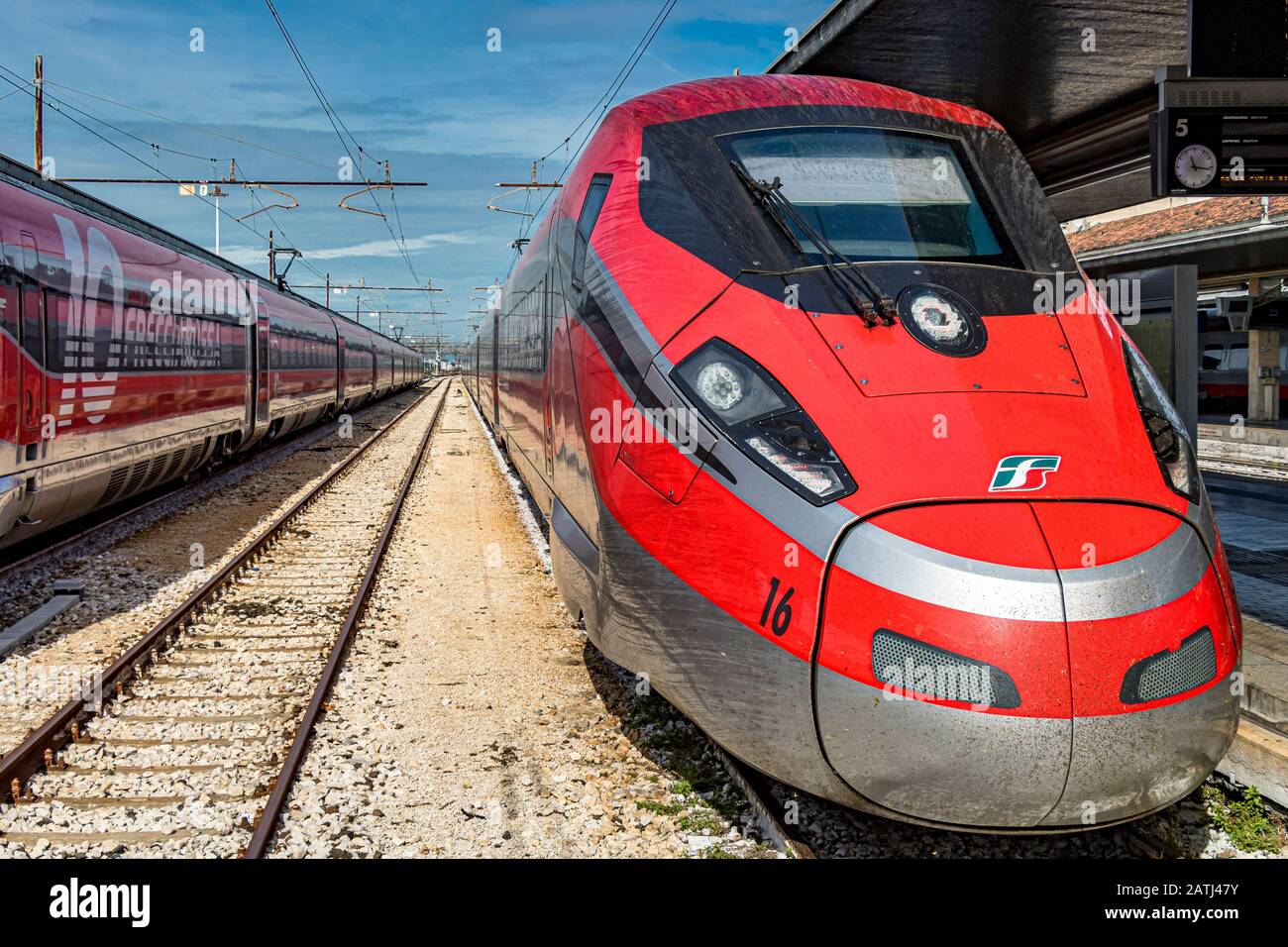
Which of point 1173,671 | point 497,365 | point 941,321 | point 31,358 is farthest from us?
point 497,365

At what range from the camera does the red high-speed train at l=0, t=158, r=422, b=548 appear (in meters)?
7.12

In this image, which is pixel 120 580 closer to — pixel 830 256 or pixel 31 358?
pixel 31 358

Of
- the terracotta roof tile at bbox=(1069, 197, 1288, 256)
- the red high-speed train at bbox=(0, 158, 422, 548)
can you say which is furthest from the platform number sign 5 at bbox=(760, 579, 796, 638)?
the terracotta roof tile at bbox=(1069, 197, 1288, 256)

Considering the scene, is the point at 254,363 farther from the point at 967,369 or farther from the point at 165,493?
the point at 967,369

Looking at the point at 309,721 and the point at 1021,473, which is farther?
the point at 309,721

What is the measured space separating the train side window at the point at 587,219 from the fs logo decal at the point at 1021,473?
7.17 ft

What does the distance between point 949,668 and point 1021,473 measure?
2.11 feet

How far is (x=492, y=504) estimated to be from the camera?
12492 mm

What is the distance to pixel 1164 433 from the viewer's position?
10.8 ft

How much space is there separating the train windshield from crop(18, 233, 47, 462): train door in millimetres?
5702

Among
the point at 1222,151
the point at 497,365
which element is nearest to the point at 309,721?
the point at 1222,151
